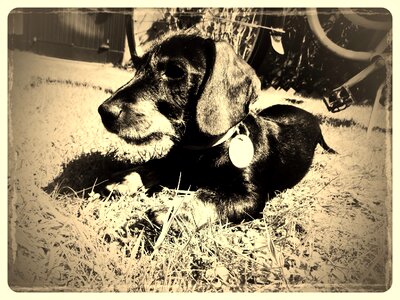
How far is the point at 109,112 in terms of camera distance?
2490mm

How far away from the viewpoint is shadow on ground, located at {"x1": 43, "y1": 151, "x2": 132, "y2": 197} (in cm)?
253

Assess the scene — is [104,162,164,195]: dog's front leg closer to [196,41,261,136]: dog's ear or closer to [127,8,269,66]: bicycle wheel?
[196,41,261,136]: dog's ear

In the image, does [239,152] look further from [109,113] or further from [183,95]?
[109,113]

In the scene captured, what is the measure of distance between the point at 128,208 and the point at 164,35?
2.71 ft

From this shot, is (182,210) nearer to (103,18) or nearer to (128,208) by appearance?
(128,208)

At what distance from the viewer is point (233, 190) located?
2469mm

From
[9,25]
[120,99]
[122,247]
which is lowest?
[122,247]

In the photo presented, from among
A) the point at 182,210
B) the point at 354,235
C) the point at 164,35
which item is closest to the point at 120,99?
the point at 164,35

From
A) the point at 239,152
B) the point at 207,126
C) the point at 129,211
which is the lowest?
the point at 129,211

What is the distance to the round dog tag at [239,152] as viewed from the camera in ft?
8.16

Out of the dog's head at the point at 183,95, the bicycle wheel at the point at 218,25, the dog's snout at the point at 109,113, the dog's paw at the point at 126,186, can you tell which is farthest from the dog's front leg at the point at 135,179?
the bicycle wheel at the point at 218,25

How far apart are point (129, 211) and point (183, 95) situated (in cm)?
60

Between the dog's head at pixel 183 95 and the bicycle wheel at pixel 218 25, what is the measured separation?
5 centimetres

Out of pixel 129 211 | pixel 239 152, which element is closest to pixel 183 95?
pixel 239 152
